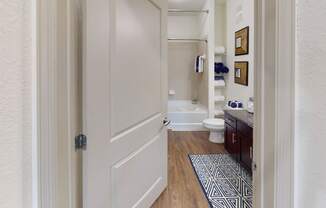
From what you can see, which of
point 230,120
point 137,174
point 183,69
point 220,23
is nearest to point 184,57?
point 183,69

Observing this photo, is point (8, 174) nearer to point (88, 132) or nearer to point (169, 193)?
point (88, 132)

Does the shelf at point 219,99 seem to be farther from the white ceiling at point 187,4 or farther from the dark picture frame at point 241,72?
the white ceiling at point 187,4

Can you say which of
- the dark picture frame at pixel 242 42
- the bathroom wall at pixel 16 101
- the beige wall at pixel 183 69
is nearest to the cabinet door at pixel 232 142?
the dark picture frame at pixel 242 42

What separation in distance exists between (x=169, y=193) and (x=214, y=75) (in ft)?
11.1

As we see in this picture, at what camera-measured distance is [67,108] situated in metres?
1.29

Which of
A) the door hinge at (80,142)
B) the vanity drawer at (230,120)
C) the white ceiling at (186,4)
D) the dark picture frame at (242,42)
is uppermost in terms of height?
the white ceiling at (186,4)

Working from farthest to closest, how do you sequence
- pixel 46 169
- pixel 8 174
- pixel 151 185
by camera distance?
pixel 151 185 < pixel 46 169 < pixel 8 174

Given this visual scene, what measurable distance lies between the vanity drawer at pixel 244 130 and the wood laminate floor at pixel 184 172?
31.0 inches

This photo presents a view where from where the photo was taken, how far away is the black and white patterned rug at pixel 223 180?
106 inches

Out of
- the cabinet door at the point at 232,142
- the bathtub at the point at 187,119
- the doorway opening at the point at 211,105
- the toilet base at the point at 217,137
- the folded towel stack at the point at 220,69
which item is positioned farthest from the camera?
the bathtub at the point at 187,119

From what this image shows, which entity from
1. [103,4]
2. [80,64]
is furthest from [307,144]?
[103,4]

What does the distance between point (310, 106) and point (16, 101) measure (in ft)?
3.14

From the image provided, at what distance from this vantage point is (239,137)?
11.9ft

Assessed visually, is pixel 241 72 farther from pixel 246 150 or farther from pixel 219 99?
pixel 246 150
